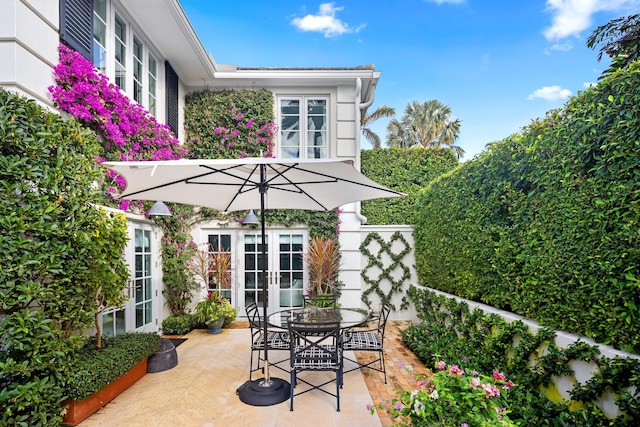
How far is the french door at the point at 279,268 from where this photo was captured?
7.36m

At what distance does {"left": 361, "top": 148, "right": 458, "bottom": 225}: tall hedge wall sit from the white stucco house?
60.0 inches

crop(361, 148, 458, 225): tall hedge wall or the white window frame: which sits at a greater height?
the white window frame

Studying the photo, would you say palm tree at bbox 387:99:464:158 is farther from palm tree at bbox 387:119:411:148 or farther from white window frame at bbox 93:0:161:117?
white window frame at bbox 93:0:161:117

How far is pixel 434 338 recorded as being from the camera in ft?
16.2

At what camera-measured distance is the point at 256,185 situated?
142 inches

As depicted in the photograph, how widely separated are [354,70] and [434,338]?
541 centimetres

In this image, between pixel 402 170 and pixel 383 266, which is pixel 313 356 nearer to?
pixel 383 266

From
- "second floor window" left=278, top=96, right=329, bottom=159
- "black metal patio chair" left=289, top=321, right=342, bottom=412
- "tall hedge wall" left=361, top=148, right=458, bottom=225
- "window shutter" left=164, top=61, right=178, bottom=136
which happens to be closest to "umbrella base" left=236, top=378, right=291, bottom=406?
"black metal patio chair" left=289, top=321, right=342, bottom=412

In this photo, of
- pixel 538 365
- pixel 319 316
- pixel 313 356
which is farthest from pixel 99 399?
pixel 538 365

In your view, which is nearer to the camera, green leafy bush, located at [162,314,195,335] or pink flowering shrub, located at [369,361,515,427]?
pink flowering shrub, located at [369,361,515,427]

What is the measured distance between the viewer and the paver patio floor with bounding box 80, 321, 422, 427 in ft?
10.4

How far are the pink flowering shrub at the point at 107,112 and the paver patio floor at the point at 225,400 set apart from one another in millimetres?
3108

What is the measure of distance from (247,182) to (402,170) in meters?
6.08

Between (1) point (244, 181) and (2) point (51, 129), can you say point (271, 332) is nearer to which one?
(1) point (244, 181)
